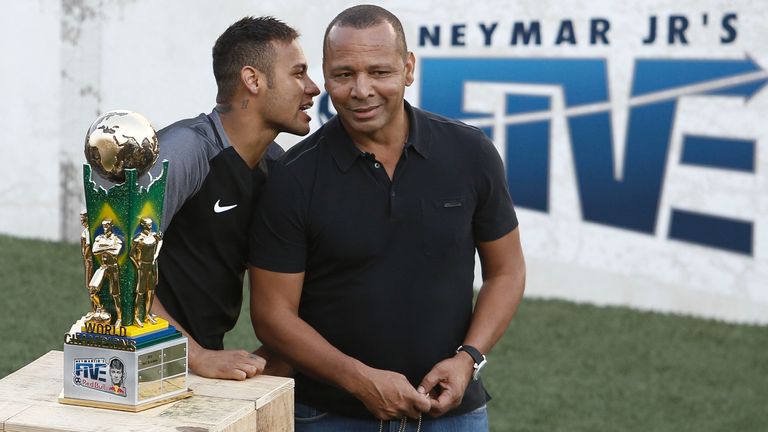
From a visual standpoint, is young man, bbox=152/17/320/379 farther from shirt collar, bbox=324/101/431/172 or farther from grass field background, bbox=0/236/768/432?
grass field background, bbox=0/236/768/432

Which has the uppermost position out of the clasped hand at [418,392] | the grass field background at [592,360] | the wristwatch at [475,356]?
the wristwatch at [475,356]

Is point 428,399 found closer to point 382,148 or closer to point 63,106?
point 382,148

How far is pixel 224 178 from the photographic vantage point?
8.88ft

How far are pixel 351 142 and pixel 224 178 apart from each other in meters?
0.29

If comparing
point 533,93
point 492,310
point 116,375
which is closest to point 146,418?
point 116,375

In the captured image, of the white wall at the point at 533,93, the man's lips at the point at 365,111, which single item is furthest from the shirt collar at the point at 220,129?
the white wall at the point at 533,93

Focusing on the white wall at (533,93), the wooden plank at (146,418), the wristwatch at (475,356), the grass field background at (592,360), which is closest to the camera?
the wooden plank at (146,418)

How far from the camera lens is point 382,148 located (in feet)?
8.96

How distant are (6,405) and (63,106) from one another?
271 inches

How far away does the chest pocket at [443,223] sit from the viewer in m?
2.66

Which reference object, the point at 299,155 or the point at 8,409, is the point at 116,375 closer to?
the point at 8,409

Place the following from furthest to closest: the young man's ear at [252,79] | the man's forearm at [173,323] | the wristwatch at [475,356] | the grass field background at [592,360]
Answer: the grass field background at [592,360] → the young man's ear at [252,79] → the wristwatch at [475,356] → the man's forearm at [173,323]

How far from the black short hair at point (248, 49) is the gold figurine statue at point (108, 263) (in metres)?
0.78

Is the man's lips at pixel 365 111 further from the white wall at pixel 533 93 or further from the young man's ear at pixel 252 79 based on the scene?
the white wall at pixel 533 93
